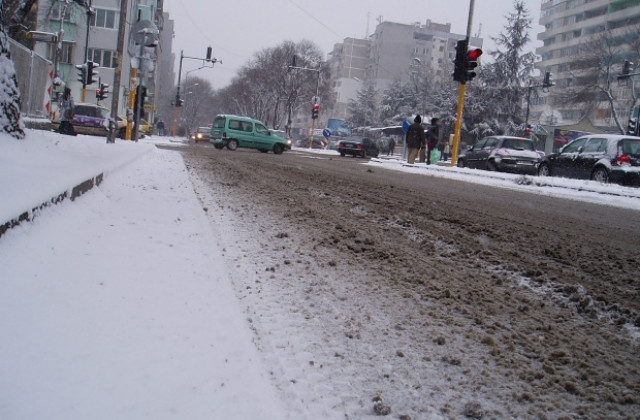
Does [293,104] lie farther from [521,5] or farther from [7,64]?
[7,64]

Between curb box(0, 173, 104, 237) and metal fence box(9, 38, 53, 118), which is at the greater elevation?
metal fence box(9, 38, 53, 118)

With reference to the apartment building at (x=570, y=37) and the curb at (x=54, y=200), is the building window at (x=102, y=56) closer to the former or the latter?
the curb at (x=54, y=200)

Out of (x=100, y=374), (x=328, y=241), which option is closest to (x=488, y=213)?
(x=328, y=241)

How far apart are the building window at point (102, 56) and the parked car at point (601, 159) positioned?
44.2 meters

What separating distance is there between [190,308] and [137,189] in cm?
463

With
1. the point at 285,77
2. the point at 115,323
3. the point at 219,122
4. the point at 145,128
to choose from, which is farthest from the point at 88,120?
the point at 285,77

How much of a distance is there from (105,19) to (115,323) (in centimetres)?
5431

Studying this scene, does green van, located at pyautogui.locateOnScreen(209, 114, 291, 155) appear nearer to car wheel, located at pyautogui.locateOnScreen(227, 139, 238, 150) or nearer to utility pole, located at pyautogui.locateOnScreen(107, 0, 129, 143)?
car wheel, located at pyautogui.locateOnScreen(227, 139, 238, 150)

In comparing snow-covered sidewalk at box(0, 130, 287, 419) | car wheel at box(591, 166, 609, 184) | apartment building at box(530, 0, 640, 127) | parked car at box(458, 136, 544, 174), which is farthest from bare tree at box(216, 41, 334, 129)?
snow-covered sidewalk at box(0, 130, 287, 419)

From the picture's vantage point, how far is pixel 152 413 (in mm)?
1759

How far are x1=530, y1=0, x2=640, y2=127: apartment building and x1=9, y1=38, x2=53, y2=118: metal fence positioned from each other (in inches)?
2678

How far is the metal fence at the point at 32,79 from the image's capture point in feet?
39.8

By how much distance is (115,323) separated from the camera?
240 centimetres

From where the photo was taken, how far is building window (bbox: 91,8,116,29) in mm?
49728
